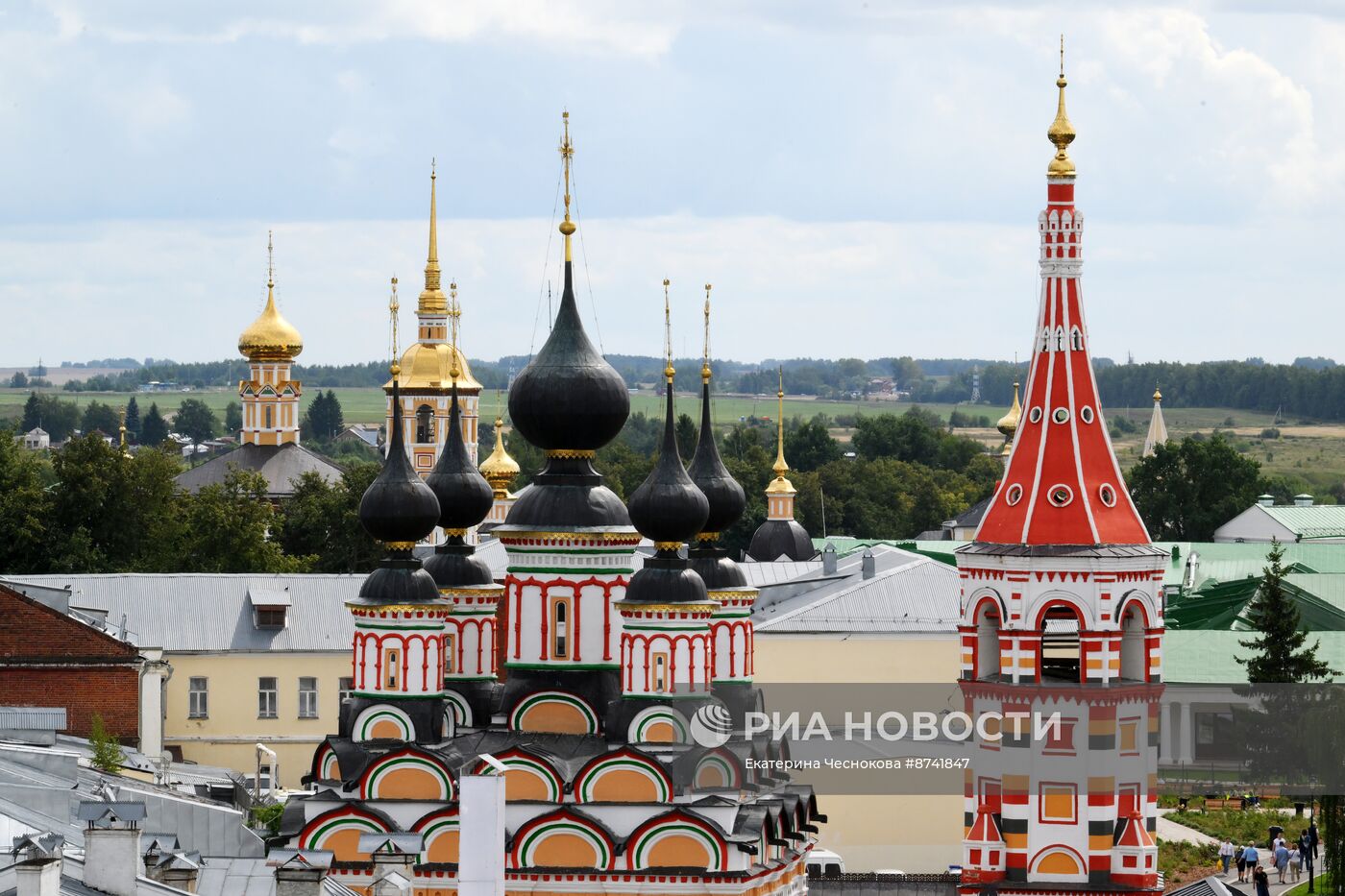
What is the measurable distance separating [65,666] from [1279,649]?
1979 centimetres

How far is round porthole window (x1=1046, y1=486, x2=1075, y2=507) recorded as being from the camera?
3556cm

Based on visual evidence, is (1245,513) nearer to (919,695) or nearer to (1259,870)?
(919,695)

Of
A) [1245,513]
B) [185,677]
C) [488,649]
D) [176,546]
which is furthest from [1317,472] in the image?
[488,649]

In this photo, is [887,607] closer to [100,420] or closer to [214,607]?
[214,607]

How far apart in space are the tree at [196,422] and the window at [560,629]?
148 metres

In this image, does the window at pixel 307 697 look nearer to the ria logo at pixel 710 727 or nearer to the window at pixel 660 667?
the ria logo at pixel 710 727

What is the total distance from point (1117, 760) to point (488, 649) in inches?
352

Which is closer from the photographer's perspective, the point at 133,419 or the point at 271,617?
the point at 271,617

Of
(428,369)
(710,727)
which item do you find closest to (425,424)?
(428,369)

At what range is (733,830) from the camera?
37.4m

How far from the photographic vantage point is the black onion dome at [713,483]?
42938mm

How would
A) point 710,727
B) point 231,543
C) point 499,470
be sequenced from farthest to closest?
point 499,470 < point 231,543 < point 710,727

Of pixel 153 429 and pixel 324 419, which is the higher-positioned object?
pixel 324 419

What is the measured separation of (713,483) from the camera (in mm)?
43281
